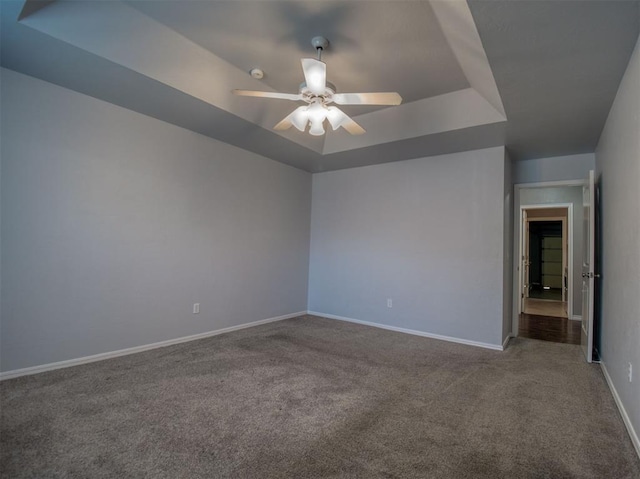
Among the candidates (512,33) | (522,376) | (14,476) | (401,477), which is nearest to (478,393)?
(522,376)

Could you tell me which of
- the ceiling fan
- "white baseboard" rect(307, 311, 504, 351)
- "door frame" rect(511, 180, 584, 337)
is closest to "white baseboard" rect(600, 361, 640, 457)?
"white baseboard" rect(307, 311, 504, 351)

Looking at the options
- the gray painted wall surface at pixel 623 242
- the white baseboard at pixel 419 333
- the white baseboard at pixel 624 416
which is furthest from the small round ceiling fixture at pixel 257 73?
the white baseboard at pixel 624 416

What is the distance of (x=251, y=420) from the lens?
2104mm

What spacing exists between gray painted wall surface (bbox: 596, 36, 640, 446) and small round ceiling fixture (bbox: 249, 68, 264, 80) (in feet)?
9.38

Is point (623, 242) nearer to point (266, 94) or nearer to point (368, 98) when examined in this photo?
point (368, 98)

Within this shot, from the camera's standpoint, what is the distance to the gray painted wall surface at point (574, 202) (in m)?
5.80

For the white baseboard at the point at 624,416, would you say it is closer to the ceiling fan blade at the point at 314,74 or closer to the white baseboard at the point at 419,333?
the white baseboard at the point at 419,333

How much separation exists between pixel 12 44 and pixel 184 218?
1982 millimetres

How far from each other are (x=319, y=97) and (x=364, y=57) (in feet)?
2.26

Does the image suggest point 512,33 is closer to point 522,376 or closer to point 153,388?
point 522,376

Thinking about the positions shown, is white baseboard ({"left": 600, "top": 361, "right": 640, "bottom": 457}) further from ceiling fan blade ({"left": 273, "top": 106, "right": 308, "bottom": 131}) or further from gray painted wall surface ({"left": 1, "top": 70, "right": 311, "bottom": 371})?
gray painted wall surface ({"left": 1, "top": 70, "right": 311, "bottom": 371})

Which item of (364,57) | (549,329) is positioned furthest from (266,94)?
(549,329)

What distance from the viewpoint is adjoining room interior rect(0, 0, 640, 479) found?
190cm

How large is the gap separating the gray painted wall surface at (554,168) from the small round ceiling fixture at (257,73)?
12.1ft
